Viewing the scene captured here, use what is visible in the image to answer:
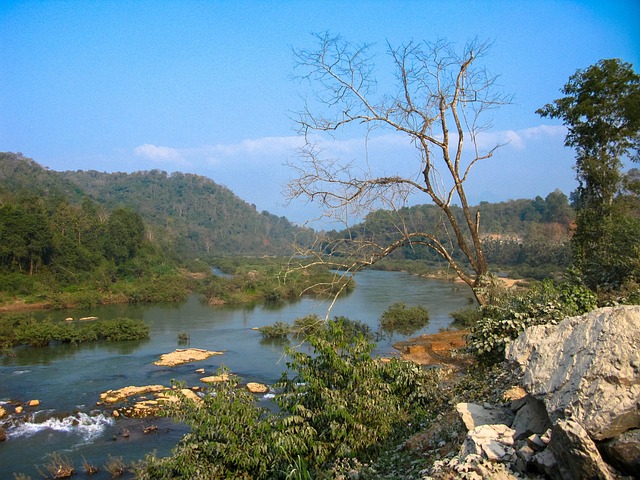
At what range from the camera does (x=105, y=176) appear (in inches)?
3738

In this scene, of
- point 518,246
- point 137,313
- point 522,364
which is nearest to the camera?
point 522,364

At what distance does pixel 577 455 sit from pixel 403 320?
20.4 metres

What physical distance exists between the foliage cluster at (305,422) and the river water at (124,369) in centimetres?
58

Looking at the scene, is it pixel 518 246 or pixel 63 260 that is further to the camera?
pixel 518 246

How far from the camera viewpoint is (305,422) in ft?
16.3

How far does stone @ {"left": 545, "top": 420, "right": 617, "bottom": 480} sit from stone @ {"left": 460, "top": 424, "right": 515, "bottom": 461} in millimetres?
437

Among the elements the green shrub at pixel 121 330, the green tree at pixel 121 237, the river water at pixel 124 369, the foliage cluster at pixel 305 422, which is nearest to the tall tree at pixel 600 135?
the river water at pixel 124 369

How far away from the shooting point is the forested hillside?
69.6m

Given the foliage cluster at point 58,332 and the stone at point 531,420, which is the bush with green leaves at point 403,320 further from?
the stone at point 531,420

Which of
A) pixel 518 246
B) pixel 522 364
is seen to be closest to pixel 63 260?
pixel 522 364

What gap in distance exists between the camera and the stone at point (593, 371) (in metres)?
2.98

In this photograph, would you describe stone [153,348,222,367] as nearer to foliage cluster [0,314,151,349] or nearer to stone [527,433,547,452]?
foliage cluster [0,314,151,349]

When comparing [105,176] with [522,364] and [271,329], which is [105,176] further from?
[522,364]

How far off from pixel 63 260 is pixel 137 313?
7.30m
